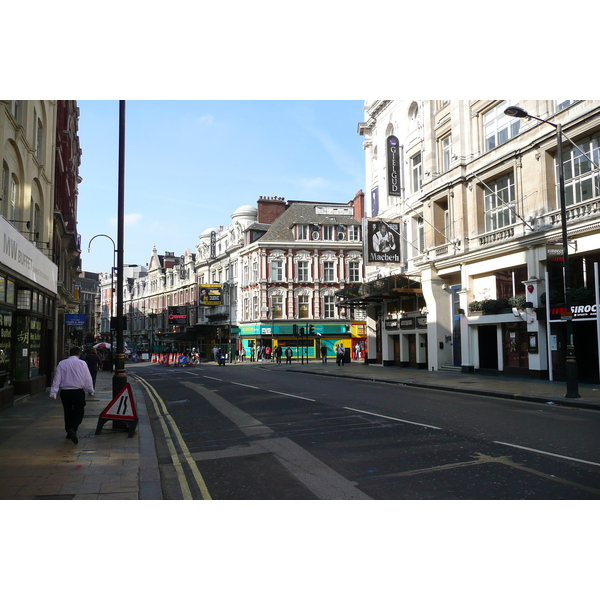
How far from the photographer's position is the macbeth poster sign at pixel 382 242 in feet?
102

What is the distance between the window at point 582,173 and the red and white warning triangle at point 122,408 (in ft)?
56.9

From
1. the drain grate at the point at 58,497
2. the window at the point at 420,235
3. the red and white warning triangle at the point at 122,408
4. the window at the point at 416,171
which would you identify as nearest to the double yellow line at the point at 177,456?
the red and white warning triangle at the point at 122,408

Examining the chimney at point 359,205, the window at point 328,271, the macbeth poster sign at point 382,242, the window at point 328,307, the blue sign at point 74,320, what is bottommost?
the blue sign at point 74,320

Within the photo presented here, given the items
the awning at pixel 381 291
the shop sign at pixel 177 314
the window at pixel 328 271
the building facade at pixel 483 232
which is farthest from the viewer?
the shop sign at pixel 177 314

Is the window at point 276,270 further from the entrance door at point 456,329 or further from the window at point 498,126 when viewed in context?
the window at point 498,126

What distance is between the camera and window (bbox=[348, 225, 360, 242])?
5991 centimetres

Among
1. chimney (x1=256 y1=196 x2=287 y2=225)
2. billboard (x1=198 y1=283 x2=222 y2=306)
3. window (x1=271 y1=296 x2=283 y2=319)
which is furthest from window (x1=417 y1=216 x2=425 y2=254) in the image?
billboard (x1=198 y1=283 x2=222 y2=306)

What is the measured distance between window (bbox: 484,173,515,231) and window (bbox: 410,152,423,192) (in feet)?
21.2

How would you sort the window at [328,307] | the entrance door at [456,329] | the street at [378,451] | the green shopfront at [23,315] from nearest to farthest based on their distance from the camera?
the street at [378,451]
the green shopfront at [23,315]
the entrance door at [456,329]
the window at [328,307]

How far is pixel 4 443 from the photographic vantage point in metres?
9.73

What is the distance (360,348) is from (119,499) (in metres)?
49.9

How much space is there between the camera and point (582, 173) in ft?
67.5

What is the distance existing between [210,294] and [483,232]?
44.2 m

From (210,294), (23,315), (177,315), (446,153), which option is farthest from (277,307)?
(23,315)
